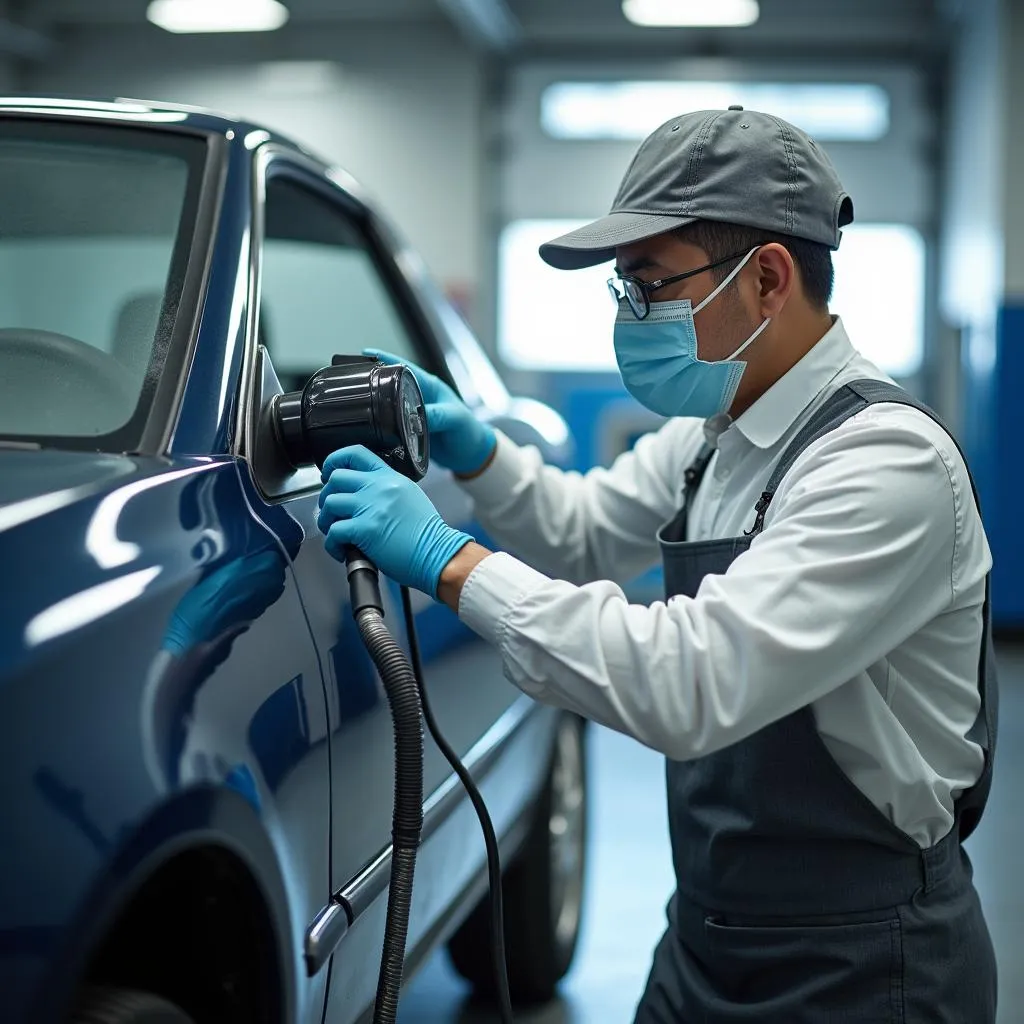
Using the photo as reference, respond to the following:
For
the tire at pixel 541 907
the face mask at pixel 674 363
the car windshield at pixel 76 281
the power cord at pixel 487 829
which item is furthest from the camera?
the tire at pixel 541 907

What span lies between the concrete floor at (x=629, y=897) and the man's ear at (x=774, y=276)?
5.50ft

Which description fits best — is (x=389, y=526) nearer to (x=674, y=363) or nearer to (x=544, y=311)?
(x=674, y=363)

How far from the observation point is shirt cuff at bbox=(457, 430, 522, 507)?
212 cm

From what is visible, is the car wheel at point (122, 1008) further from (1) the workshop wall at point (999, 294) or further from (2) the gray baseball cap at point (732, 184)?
(1) the workshop wall at point (999, 294)

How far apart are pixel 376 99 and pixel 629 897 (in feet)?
24.4

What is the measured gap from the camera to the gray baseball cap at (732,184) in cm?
160

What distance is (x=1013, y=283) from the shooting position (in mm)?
7812

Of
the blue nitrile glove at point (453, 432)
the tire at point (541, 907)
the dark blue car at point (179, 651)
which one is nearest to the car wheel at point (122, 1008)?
the dark blue car at point (179, 651)

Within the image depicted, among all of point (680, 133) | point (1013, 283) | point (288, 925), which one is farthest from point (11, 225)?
point (1013, 283)

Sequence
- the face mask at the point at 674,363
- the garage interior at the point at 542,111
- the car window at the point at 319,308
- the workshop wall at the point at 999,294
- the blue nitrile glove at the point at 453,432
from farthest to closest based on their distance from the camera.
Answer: the garage interior at the point at 542,111 → the workshop wall at the point at 999,294 → the car window at the point at 319,308 → the blue nitrile glove at the point at 453,432 → the face mask at the point at 674,363

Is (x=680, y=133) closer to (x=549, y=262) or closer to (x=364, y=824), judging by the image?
(x=549, y=262)

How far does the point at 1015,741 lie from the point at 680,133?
167 inches

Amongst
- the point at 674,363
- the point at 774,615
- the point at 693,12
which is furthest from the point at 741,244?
the point at 693,12

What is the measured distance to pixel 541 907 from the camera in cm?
277
